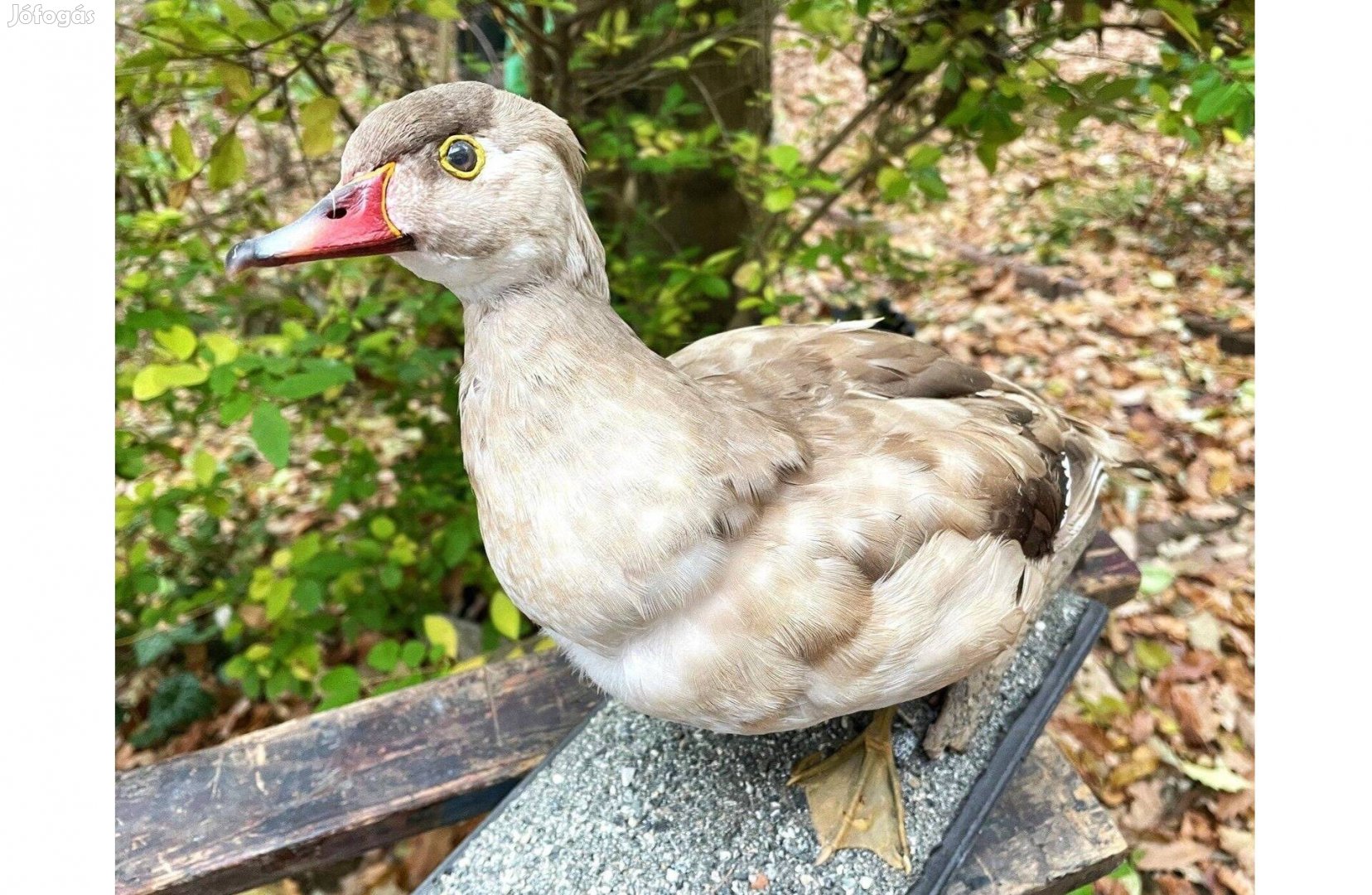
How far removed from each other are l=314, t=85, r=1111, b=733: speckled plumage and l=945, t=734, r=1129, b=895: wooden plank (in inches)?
12.8

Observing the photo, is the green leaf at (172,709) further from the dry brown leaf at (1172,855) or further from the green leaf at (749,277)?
the dry brown leaf at (1172,855)

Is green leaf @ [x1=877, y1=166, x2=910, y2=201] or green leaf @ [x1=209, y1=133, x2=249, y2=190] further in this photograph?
green leaf @ [x1=877, y1=166, x2=910, y2=201]

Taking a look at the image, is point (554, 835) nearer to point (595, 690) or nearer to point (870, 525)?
point (595, 690)

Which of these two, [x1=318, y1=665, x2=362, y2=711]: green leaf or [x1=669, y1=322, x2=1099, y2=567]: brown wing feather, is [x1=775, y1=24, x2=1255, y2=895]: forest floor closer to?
[x1=669, y1=322, x2=1099, y2=567]: brown wing feather

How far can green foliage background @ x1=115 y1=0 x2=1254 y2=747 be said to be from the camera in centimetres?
114

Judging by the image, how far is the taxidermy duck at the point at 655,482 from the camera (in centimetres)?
68

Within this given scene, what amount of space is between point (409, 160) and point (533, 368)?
0.19 metres

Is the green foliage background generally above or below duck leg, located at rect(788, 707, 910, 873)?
above

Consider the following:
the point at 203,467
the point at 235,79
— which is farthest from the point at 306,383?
the point at 235,79

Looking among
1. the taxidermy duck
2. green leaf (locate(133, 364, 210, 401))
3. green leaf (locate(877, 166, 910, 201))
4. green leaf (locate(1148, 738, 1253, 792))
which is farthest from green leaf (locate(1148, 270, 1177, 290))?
green leaf (locate(133, 364, 210, 401))

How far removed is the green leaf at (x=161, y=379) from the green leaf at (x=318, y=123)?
33 cm

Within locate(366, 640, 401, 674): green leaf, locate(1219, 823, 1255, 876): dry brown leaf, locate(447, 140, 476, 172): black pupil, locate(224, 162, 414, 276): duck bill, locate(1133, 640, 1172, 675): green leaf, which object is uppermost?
locate(447, 140, 476, 172): black pupil

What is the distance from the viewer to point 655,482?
0.73m

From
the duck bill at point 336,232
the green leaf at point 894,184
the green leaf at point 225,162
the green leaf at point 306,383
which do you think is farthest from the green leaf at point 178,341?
the green leaf at point 894,184
